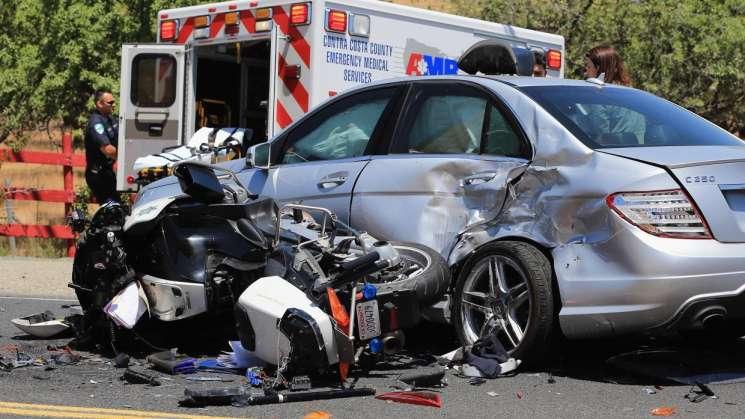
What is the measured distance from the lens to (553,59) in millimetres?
13266

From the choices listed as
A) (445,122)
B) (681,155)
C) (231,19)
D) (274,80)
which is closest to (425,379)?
(681,155)

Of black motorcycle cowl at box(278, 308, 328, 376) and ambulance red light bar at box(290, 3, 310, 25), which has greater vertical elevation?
ambulance red light bar at box(290, 3, 310, 25)

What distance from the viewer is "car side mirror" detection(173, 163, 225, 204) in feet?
22.9

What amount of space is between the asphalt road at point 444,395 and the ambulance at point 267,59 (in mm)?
4510

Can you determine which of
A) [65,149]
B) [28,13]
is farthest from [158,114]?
[28,13]

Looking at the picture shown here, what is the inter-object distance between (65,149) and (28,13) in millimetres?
9486

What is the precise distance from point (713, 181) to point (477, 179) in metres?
1.42

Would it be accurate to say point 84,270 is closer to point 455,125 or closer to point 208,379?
point 208,379

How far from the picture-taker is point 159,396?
19.3 ft

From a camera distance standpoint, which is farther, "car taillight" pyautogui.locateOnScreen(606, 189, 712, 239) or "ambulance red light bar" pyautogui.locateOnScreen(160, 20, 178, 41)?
"ambulance red light bar" pyautogui.locateOnScreen(160, 20, 178, 41)

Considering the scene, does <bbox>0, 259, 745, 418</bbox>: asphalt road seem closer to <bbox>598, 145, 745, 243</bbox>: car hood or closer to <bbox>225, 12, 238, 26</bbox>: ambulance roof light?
<bbox>598, 145, 745, 243</bbox>: car hood

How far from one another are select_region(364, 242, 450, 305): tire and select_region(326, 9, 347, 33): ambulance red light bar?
4.60 meters

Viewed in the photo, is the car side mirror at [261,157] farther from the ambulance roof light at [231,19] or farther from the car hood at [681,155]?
the ambulance roof light at [231,19]

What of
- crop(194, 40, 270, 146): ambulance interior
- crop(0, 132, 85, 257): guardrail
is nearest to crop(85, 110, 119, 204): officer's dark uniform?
crop(194, 40, 270, 146): ambulance interior
